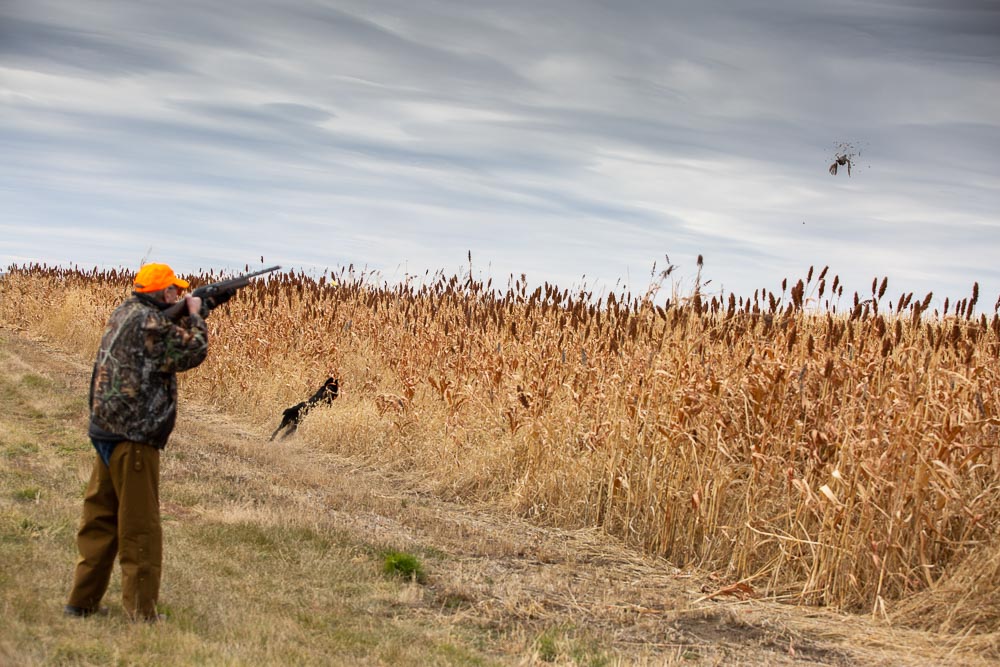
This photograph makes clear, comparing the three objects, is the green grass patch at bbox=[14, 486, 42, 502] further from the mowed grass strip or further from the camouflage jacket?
the camouflage jacket

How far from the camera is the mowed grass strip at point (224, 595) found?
199 inches

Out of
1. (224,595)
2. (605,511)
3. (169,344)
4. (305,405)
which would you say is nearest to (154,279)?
(169,344)

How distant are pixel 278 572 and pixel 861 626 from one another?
391 cm

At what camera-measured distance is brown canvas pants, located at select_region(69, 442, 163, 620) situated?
5.27 metres

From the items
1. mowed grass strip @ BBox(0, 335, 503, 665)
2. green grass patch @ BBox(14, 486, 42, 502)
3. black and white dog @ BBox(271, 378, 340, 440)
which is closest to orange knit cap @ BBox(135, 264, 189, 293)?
mowed grass strip @ BBox(0, 335, 503, 665)

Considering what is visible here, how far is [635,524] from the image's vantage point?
26.4ft

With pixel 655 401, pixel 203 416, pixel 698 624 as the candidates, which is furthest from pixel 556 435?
pixel 203 416

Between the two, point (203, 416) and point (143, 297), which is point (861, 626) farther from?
point (203, 416)

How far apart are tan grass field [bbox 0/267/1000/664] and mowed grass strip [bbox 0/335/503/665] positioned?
0.02 m

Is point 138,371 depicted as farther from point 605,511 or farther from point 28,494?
point 605,511

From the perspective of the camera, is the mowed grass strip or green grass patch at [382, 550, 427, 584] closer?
the mowed grass strip

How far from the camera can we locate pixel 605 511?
8.37m

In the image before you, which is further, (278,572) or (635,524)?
(635,524)

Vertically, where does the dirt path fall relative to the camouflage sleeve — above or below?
below
